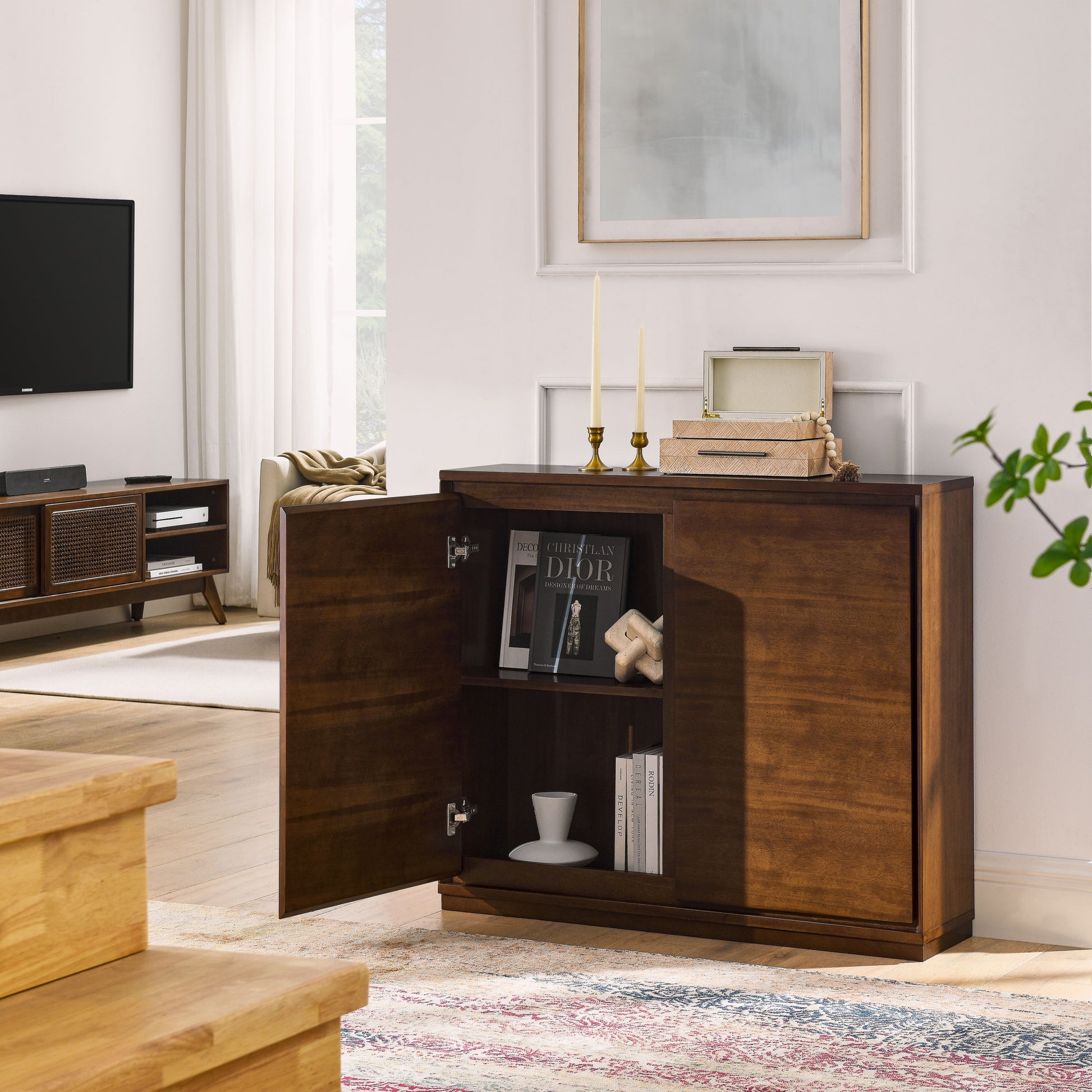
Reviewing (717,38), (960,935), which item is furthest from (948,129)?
(960,935)

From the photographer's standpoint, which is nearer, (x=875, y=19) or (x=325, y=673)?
(x=325, y=673)

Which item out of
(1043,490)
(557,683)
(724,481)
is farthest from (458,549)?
(1043,490)

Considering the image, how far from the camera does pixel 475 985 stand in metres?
2.70

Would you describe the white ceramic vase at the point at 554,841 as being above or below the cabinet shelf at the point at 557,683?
below

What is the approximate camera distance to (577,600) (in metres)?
3.18

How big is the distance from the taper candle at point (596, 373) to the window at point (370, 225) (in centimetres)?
408

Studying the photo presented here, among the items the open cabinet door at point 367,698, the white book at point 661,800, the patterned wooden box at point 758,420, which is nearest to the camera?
the open cabinet door at point 367,698

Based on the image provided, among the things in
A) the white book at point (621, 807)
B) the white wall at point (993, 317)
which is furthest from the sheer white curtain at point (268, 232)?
the white book at point (621, 807)

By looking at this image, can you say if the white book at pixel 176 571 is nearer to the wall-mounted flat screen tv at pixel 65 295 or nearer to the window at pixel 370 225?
the wall-mounted flat screen tv at pixel 65 295

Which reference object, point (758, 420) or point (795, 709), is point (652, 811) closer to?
point (795, 709)

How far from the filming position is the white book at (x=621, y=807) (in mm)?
3098

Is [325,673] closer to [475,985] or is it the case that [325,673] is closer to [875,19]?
[475,985]

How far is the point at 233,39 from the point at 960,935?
5.48 metres

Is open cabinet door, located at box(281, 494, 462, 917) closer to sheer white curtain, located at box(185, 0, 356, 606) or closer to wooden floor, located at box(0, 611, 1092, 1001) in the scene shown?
wooden floor, located at box(0, 611, 1092, 1001)
